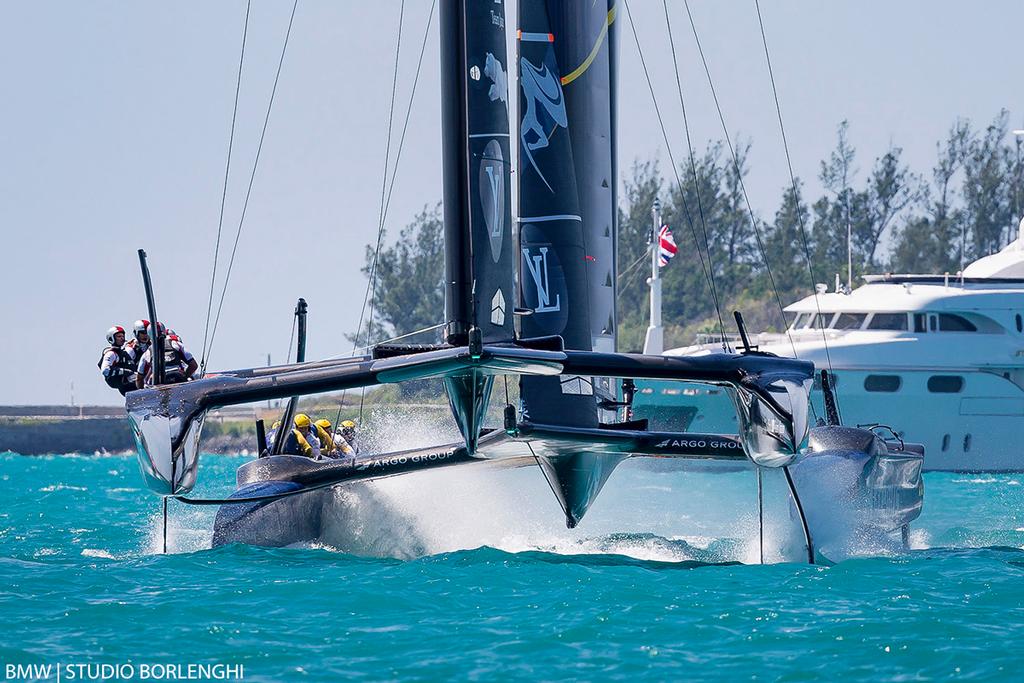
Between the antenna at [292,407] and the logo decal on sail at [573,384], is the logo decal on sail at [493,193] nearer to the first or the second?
the logo decal on sail at [573,384]

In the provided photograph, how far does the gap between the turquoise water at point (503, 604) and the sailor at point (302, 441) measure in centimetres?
106

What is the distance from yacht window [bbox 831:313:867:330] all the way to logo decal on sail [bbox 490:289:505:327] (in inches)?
826

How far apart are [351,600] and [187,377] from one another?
324 centimetres

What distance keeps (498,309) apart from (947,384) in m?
21.0

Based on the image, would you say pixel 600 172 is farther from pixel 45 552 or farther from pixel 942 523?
pixel 942 523

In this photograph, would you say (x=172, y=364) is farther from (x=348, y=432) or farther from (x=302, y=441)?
(x=348, y=432)

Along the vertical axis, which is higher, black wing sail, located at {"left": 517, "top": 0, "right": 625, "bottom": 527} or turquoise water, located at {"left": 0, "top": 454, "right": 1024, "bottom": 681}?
black wing sail, located at {"left": 517, "top": 0, "right": 625, "bottom": 527}

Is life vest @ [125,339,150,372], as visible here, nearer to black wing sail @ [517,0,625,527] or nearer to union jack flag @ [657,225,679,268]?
black wing sail @ [517,0,625,527]

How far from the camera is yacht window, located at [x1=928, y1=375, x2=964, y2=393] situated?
28188 millimetres

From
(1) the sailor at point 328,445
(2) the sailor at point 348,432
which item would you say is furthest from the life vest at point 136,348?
(2) the sailor at point 348,432

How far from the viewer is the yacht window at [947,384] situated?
92.5 ft

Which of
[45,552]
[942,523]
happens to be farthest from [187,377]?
[942,523]

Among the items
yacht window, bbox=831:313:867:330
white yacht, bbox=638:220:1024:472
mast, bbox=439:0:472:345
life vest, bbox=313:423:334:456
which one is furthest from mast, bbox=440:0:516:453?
yacht window, bbox=831:313:867:330

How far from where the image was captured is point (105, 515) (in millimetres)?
16438
